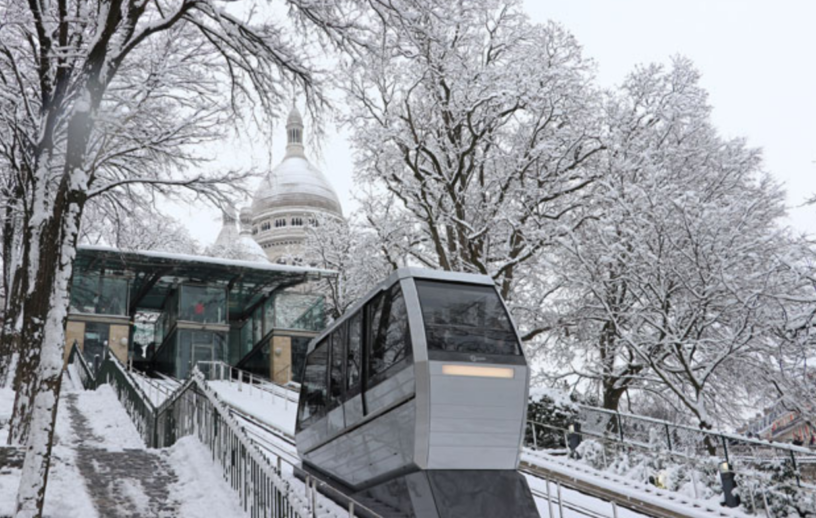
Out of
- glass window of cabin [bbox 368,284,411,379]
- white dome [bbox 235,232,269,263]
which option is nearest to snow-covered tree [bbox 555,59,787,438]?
glass window of cabin [bbox 368,284,411,379]

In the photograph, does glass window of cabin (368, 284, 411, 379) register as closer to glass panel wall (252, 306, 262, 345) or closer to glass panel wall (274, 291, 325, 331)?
glass panel wall (274, 291, 325, 331)

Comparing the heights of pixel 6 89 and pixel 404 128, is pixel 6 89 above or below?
below

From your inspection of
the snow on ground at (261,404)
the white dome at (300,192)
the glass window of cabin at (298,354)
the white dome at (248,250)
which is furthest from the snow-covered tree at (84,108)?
the white dome at (300,192)

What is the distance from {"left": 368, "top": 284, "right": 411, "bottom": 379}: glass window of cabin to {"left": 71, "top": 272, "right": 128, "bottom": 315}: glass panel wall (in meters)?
30.9

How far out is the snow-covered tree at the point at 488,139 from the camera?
2316 centimetres

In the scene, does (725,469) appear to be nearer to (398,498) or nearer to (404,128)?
(398,498)

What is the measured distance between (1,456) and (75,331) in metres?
26.3

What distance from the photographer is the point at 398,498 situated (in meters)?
8.83

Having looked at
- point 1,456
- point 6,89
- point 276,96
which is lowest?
point 1,456

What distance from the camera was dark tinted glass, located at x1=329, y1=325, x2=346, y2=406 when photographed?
10883mm

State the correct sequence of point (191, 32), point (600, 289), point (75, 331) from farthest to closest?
1. point (75, 331)
2. point (600, 289)
3. point (191, 32)

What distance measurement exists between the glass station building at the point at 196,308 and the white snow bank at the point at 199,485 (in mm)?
23186

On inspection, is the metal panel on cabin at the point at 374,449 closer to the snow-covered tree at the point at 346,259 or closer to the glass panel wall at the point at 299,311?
the snow-covered tree at the point at 346,259

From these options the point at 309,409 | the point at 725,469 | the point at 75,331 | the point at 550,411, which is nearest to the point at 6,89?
the point at 309,409
